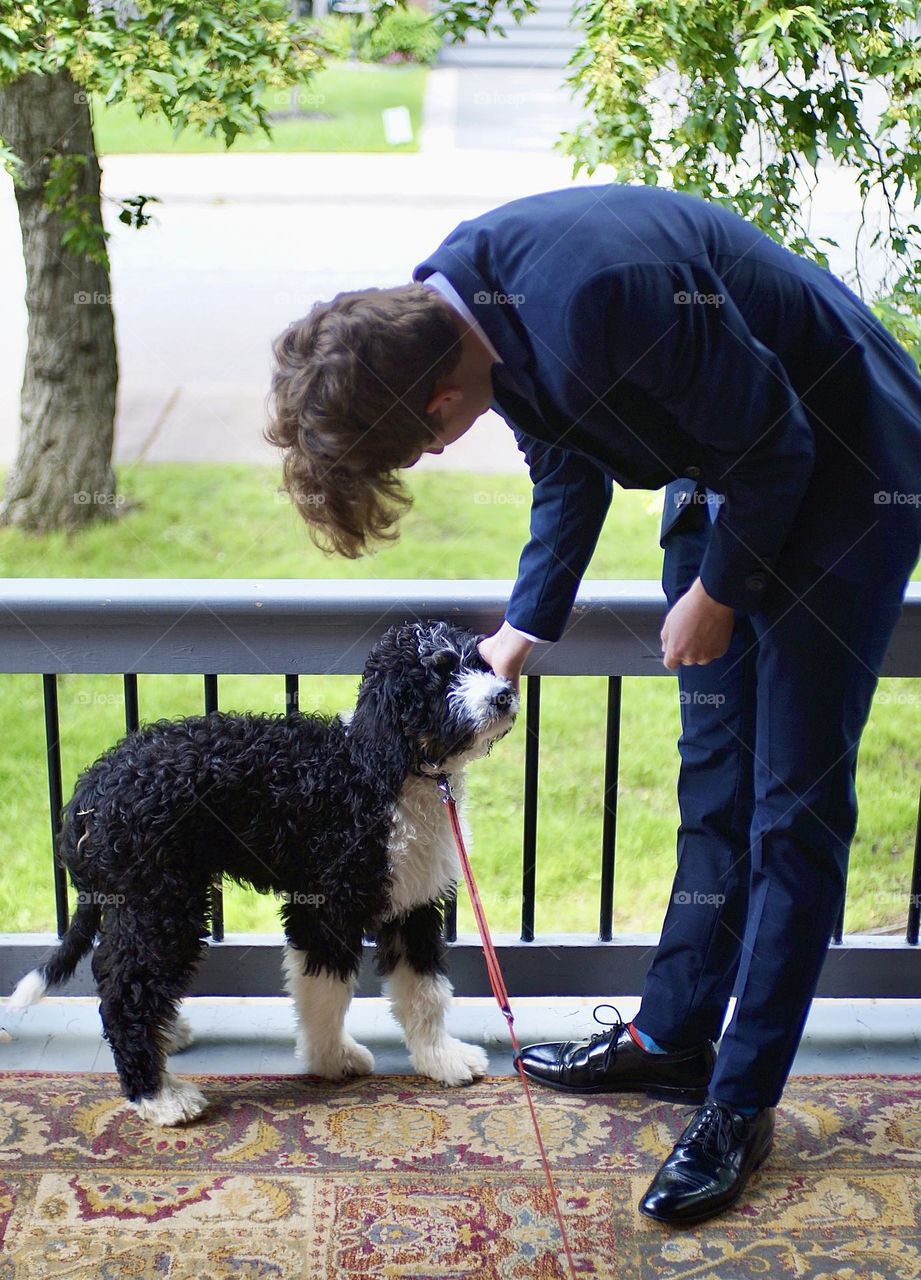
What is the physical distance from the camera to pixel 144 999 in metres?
1.68

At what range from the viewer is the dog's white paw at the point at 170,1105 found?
1.73 metres

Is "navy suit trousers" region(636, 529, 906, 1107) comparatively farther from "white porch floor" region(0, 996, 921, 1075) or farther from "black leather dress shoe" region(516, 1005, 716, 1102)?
"white porch floor" region(0, 996, 921, 1075)

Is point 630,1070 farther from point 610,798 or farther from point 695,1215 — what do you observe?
point 610,798

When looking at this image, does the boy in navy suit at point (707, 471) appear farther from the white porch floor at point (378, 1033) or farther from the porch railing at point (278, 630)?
the white porch floor at point (378, 1033)

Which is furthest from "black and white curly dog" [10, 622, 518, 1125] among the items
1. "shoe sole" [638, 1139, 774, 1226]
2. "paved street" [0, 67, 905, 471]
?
"paved street" [0, 67, 905, 471]

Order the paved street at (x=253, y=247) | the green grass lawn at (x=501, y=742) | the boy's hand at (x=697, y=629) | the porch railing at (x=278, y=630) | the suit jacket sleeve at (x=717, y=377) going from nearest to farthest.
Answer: the suit jacket sleeve at (x=717, y=377) < the boy's hand at (x=697, y=629) < the porch railing at (x=278, y=630) < the green grass lawn at (x=501, y=742) < the paved street at (x=253, y=247)

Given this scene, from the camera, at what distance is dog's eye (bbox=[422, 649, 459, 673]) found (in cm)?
158

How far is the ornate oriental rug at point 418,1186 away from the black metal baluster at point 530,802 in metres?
0.28

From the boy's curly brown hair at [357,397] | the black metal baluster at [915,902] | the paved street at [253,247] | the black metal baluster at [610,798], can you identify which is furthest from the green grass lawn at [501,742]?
the boy's curly brown hair at [357,397]

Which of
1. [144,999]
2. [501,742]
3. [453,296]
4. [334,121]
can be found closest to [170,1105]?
[144,999]

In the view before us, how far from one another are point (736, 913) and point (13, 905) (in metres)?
1.80

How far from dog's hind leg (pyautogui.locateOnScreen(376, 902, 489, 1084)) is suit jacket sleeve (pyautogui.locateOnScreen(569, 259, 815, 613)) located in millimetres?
835

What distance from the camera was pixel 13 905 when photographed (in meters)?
2.72

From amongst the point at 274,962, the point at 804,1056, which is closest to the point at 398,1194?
the point at 274,962
